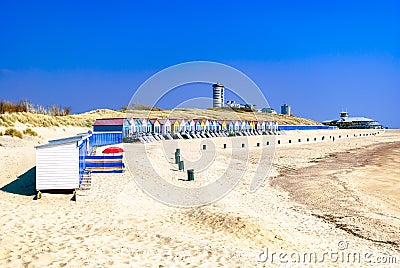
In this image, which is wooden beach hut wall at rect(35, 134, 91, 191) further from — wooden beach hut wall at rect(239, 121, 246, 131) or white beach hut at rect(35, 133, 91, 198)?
wooden beach hut wall at rect(239, 121, 246, 131)

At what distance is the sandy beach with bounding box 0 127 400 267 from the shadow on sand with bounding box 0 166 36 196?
0.04 metres

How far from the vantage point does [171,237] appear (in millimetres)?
7773

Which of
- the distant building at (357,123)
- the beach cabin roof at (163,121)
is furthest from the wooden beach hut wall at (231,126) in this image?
the distant building at (357,123)

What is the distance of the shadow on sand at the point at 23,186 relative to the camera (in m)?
11.8

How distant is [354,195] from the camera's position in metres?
13.8

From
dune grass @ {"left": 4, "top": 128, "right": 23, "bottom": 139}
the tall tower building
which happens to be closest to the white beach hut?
dune grass @ {"left": 4, "top": 128, "right": 23, "bottom": 139}

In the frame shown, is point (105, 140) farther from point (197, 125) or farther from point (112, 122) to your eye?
point (197, 125)

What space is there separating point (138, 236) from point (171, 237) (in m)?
0.63

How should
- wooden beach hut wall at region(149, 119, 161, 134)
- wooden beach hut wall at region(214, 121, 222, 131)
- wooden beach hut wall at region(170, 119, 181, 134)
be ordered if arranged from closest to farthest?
1. wooden beach hut wall at region(149, 119, 161, 134)
2. wooden beach hut wall at region(170, 119, 181, 134)
3. wooden beach hut wall at region(214, 121, 222, 131)

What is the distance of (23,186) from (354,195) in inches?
432

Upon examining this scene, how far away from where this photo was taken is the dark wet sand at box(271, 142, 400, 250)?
990 centimetres

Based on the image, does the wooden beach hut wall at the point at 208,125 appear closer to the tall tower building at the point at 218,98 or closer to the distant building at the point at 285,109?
the tall tower building at the point at 218,98

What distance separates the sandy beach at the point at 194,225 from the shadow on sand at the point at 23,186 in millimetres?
36

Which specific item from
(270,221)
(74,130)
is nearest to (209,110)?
(74,130)
